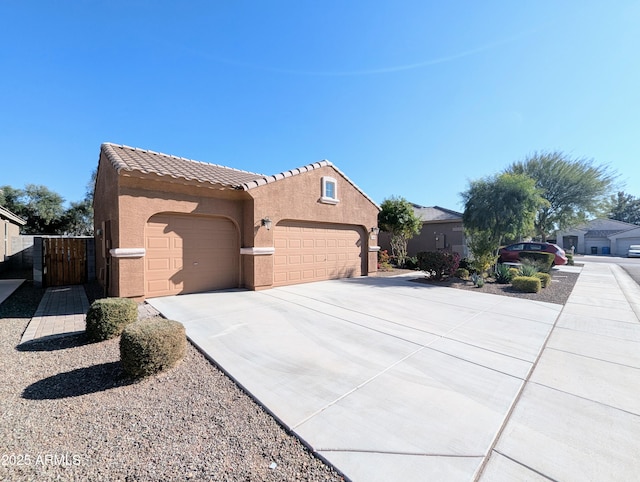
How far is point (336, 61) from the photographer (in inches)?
394

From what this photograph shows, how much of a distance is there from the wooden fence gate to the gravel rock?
8.18m

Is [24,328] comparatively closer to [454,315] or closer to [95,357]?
[95,357]

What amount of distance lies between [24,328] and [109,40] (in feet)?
27.3

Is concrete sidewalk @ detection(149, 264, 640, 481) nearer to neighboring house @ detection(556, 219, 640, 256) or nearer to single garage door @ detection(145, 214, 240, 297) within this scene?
single garage door @ detection(145, 214, 240, 297)

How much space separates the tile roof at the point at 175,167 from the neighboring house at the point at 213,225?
39 millimetres

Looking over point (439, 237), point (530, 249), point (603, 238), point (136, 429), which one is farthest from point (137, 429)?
point (603, 238)

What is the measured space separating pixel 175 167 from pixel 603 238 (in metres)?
56.6

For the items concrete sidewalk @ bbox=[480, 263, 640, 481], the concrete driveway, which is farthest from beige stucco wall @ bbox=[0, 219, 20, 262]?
concrete sidewalk @ bbox=[480, 263, 640, 481]

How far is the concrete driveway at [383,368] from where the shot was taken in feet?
7.62

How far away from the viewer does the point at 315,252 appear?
11117 millimetres

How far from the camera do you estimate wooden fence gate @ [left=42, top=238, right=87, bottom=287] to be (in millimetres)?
9852

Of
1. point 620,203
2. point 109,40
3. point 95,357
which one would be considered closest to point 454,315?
point 95,357

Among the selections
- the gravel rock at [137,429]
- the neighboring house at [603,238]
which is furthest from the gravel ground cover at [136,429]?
the neighboring house at [603,238]

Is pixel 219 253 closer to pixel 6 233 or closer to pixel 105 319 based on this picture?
pixel 105 319
